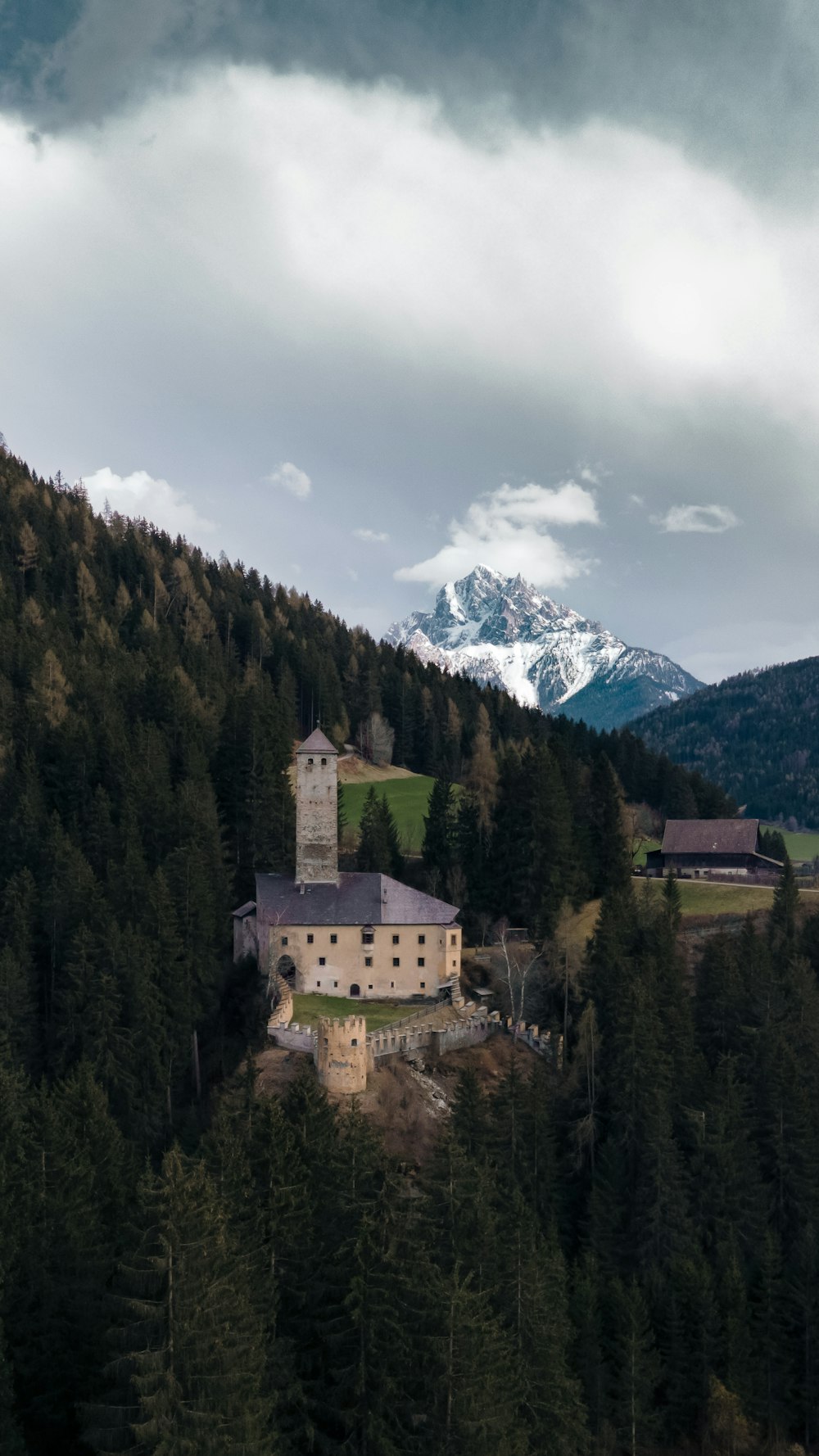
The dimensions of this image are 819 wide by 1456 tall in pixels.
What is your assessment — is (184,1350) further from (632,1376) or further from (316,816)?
(316,816)

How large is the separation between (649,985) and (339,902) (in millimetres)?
17540

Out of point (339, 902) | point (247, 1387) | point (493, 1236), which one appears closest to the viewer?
point (247, 1387)

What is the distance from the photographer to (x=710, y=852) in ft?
254

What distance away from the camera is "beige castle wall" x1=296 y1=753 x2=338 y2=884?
64062 millimetres

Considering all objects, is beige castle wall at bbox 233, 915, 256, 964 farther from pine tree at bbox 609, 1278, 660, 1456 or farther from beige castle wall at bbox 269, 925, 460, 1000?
pine tree at bbox 609, 1278, 660, 1456

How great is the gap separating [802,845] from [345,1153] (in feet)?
454

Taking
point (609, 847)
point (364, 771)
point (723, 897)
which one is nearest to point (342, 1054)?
point (609, 847)

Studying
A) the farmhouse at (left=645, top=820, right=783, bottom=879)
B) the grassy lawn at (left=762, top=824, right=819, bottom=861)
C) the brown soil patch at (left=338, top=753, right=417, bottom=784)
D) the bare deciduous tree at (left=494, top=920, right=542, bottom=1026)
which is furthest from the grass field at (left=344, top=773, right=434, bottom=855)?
the grassy lawn at (left=762, top=824, right=819, bottom=861)

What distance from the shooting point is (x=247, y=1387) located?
25453 millimetres

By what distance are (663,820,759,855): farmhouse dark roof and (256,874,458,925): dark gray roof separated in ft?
78.8

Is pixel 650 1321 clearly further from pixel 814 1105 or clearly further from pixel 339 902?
pixel 339 902

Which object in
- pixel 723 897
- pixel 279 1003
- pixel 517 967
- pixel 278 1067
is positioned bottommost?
pixel 278 1067

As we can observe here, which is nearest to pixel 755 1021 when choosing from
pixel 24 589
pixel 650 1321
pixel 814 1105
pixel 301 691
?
pixel 814 1105

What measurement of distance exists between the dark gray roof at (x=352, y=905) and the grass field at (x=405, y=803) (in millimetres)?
18573
